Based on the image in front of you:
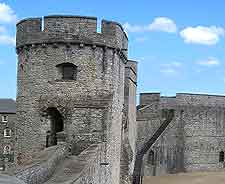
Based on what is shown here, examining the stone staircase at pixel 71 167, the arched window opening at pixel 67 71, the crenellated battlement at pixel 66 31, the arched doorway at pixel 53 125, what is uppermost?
the crenellated battlement at pixel 66 31

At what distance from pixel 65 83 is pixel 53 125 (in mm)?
1377

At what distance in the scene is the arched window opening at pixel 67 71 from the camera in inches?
516

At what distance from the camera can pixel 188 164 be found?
30.7 meters

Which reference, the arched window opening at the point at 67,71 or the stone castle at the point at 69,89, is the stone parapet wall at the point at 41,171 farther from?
the arched window opening at the point at 67,71

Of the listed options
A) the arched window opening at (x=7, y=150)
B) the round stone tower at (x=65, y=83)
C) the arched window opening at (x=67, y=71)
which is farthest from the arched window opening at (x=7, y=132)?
the arched window opening at (x=67, y=71)

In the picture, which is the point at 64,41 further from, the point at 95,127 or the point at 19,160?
the point at 19,160

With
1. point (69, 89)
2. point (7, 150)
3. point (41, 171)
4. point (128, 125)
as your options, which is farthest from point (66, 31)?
point (7, 150)

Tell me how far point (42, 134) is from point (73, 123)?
103cm

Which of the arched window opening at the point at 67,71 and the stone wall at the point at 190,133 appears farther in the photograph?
the stone wall at the point at 190,133

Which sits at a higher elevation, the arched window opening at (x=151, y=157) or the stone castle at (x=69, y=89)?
the stone castle at (x=69, y=89)

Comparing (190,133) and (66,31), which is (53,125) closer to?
(66,31)

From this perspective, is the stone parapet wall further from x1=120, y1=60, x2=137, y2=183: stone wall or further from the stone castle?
x1=120, y1=60, x2=137, y2=183: stone wall

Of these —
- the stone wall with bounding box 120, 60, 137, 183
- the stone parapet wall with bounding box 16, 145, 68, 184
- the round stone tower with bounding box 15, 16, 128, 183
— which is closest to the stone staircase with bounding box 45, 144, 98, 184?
the stone parapet wall with bounding box 16, 145, 68, 184

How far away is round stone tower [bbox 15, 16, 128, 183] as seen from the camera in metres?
12.8
